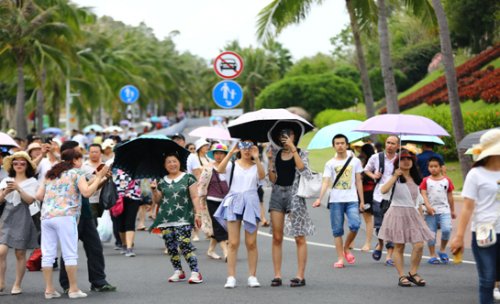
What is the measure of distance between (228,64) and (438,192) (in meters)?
9.16

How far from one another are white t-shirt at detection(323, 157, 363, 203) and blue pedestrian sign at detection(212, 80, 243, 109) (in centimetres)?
836

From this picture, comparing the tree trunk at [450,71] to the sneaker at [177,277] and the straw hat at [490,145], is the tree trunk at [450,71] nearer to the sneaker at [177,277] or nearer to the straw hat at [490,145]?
the sneaker at [177,277]

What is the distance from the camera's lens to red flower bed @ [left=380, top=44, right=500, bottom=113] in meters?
31.5

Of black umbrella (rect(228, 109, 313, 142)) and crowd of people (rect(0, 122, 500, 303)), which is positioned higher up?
black umbrella (rect(228, 109, 313, 142))

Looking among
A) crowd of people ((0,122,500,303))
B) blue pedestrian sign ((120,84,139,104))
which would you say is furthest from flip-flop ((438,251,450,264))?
blue pedestrian sign ((120,84,139,104))

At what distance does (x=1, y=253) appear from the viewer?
10.4 meters

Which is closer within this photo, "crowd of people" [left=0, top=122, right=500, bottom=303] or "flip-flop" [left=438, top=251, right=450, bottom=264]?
"crowd of people" [left=0, top=122, right=500, bottom=303]

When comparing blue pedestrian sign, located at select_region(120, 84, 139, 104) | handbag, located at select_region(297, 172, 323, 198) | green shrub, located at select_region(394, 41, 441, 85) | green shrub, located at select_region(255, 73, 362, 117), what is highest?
green shrub, located at select_region(394, 41, 441, 85)

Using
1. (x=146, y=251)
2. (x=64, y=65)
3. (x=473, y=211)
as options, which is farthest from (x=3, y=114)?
(x=473, y=211)

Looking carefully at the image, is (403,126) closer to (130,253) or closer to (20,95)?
(130,253)

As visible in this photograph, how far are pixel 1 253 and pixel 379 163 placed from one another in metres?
5.32

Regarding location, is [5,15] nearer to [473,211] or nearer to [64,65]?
[64,65]

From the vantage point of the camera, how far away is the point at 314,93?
57625 millimetres

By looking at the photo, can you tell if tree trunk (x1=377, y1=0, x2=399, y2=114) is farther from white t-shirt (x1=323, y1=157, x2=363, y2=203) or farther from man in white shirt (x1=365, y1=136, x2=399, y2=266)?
white t-shirt (x1=323, y1=157, x2=363, y2=203)
